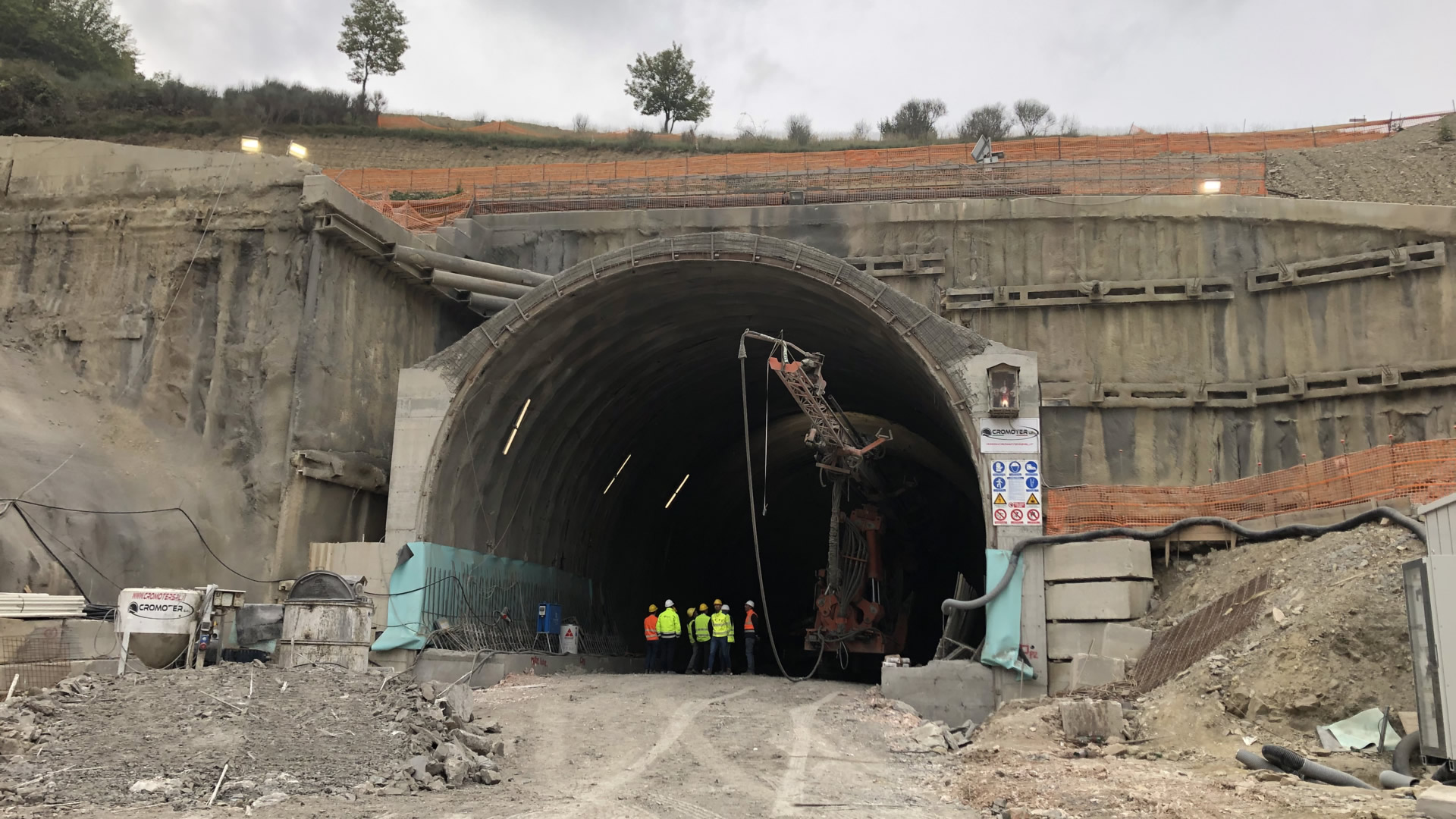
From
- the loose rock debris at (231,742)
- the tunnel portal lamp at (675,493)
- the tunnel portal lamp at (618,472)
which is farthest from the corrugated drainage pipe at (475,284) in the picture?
the loose rock debris at (231,742)

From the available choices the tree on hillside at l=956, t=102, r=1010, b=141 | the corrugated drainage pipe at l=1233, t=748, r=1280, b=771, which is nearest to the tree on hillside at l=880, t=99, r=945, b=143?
the tree on hillside at l=956, t=102, r=1010, b=141

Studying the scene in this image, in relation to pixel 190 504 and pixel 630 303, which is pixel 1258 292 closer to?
pixel 630 303

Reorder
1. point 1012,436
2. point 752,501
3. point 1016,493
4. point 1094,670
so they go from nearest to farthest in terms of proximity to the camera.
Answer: point 1094,670 < point 1016,493 < point 1012,436 < point 752,501

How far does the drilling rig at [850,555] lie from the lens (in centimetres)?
2169

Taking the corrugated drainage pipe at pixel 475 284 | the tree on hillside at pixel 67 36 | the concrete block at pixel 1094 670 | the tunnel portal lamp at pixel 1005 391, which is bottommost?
Result: the concrete block at pixel 1094 670

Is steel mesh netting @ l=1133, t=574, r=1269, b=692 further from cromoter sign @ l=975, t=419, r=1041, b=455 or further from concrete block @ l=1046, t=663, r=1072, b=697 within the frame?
cromoter sign @ l=975, t=419, r=1041, b=455

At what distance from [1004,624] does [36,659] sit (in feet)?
41.1

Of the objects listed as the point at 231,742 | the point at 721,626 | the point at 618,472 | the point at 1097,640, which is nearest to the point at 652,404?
the point at 618,472

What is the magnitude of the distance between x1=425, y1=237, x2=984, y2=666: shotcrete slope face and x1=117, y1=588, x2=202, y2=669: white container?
4488 millimetres

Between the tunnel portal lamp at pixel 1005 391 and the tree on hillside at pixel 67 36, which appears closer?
the tunnel portal lamp at pixel 1005 391

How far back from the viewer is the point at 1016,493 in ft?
54.4

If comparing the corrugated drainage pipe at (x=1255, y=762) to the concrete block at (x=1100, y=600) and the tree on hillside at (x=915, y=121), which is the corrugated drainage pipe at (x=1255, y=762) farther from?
the tree on hillside at (x=915, y=121)

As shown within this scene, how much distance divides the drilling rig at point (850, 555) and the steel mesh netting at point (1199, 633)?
7.40 metres

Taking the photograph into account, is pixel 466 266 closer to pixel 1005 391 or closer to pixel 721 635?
pixel 721 635
